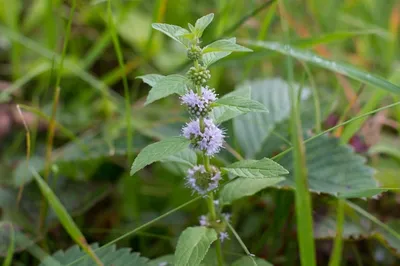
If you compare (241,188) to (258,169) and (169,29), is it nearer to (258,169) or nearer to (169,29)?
(258,169)

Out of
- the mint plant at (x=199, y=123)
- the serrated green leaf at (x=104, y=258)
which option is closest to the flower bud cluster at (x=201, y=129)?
the mint plant at (x=199, y=123)

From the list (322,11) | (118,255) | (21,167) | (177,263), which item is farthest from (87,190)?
(322,11)

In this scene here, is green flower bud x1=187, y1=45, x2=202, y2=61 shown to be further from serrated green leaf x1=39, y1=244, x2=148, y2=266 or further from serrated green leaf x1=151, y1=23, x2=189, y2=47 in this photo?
serrated green leaf x1=39, y1=244, x2=148, y2=266

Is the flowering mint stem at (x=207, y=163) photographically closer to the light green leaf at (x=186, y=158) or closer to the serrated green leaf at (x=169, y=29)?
the light green leaf at (x=186, y=158)

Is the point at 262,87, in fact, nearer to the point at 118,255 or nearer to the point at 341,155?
the point at 341,155

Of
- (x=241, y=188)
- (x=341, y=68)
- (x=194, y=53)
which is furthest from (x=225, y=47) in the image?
(x=341, y=68)

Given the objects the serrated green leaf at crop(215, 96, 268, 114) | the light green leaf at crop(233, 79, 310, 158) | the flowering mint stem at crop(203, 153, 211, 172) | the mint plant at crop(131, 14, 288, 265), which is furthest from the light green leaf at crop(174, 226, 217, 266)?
the light green leaf at crop(233, 79, 310, 158)
